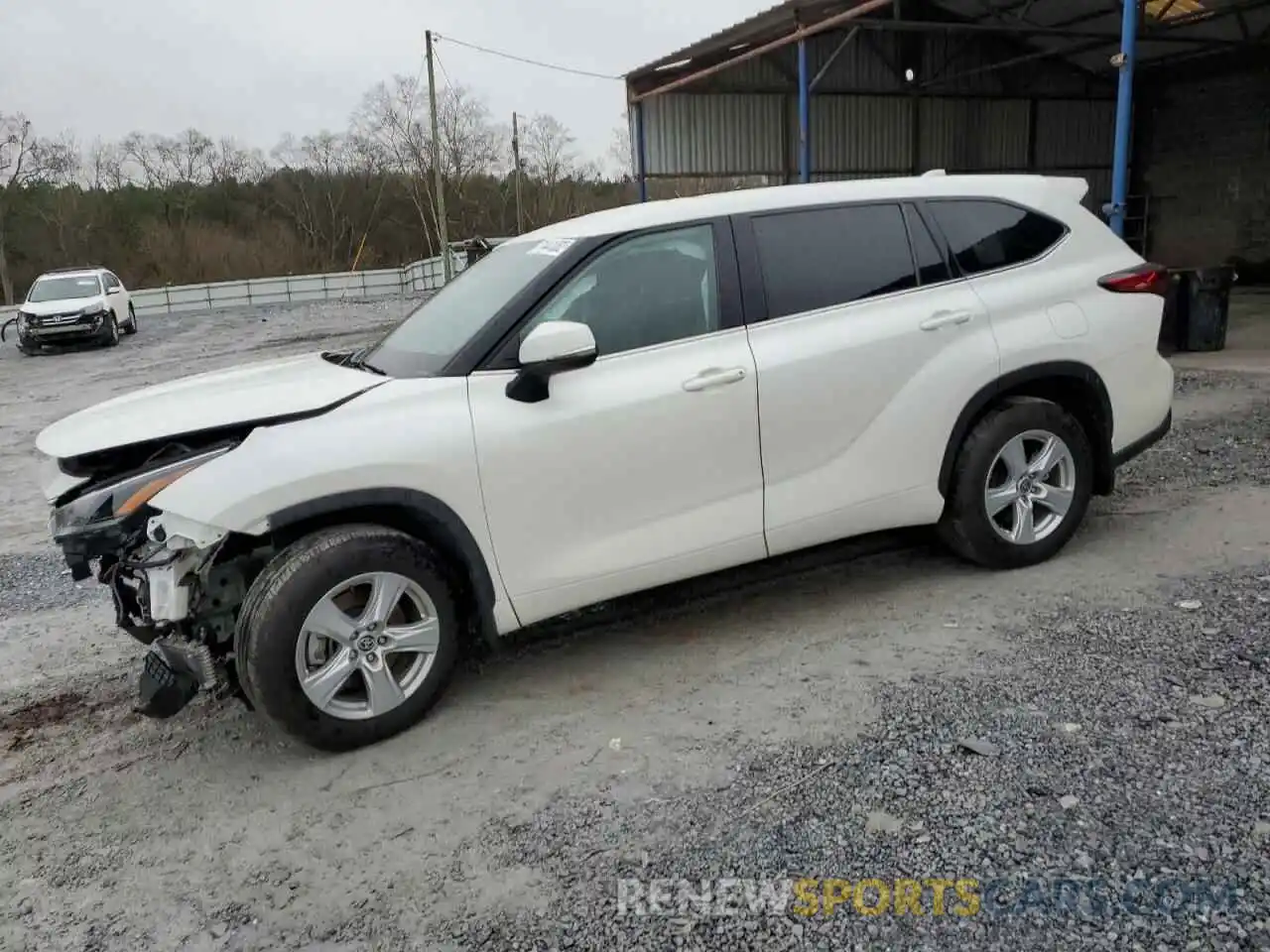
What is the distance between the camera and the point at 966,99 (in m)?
21.7

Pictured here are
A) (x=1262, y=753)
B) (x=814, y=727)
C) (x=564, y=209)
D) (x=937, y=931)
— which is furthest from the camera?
(x=564, y=209)

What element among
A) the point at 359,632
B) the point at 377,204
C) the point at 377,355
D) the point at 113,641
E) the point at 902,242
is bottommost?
the point at 113,641

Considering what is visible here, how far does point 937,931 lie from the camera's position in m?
2.34

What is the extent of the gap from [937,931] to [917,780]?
0.65 meters

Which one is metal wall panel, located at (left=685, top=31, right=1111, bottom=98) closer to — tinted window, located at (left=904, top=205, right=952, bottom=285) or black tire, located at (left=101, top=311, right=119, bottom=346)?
black tire, located at (left=101, top=311, right=119, bottom=346)

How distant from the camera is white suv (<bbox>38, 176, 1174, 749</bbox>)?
3270mm

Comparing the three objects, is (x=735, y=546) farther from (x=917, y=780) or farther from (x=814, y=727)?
(x=917, y=780)

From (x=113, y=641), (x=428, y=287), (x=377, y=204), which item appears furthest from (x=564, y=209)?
(x=113, y=641)

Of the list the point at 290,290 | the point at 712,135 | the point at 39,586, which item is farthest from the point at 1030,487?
the point at 290,290

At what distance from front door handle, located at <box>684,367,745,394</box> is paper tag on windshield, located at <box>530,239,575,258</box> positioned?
718 mm

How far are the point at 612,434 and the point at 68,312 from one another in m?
20.2

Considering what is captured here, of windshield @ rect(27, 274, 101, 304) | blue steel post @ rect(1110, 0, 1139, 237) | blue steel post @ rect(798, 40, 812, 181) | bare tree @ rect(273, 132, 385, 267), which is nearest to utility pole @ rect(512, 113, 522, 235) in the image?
bare tree @ rect(273, 132, 385, 267)

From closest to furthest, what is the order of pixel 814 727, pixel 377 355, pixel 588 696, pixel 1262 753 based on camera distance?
pixel 1262 753 < pixel 814 727 < pixel 588 696 < pixel 377 355

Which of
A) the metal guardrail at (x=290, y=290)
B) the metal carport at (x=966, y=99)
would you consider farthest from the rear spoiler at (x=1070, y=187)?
the metal guardrail at (x=290, y=290)
